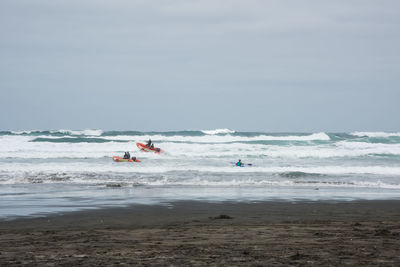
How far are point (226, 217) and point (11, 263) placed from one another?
5197mm

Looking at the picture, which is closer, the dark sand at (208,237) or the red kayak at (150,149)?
the dark sand at (208,237)

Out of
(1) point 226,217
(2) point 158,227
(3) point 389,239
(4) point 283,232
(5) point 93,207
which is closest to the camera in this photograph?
(3) point 389,239

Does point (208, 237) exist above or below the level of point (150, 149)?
below

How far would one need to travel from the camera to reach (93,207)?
11.5 meters

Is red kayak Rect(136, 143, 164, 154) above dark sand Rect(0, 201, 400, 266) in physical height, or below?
above

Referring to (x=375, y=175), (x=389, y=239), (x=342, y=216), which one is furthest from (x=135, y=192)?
(x=375, y=175)

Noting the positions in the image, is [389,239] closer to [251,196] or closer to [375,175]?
[251,196]

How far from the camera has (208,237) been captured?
23.5 feet

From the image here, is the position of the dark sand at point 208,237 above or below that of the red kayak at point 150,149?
below

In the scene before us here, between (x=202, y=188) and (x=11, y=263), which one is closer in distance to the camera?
(x=11, y=263)

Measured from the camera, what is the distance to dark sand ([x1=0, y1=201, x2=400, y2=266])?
5.53 metres

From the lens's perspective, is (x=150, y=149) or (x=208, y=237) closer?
(x=208, y=237)

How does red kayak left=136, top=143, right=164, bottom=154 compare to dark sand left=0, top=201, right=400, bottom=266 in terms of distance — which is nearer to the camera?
dark sand left=0, top=201, right=400, bottom=266

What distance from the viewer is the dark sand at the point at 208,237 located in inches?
218
